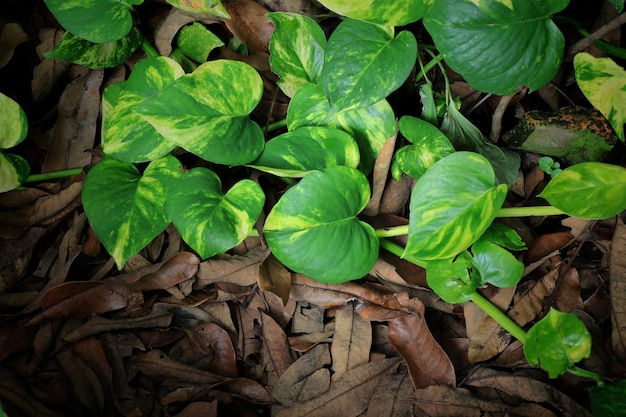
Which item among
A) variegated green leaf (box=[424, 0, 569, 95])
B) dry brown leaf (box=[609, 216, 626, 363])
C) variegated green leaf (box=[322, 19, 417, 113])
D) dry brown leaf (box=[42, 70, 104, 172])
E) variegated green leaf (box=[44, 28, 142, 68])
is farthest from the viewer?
dry brown leaf (box=[42, 70, 104, 172])

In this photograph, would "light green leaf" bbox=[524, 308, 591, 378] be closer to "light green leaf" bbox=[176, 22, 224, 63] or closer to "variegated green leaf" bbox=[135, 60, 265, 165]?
"variegated green leaf" bbox=[135, 60, 265, 165]

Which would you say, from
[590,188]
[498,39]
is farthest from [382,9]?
[590,188]

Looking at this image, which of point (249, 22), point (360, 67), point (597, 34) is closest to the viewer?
point (360, 67)

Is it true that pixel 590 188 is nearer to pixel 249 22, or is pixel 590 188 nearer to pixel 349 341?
pixel 349 341

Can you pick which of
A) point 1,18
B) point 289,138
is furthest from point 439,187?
point 1,18

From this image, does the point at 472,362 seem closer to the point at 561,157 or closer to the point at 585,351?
the point at 585,351

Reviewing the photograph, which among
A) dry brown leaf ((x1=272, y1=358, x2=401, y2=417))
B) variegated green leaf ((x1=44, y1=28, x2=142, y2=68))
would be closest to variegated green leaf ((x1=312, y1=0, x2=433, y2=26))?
variegated green leaf ((x1=44, y1=28, x2=142, y2=68))

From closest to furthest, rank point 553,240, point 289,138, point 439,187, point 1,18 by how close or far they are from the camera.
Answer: point 439,187
point 289,138
point 553,240
point 1,18
